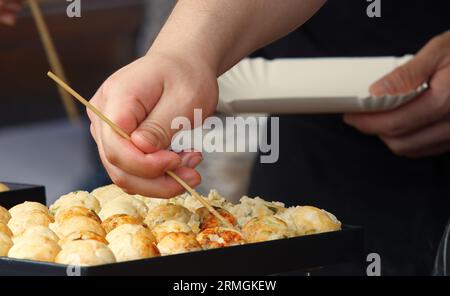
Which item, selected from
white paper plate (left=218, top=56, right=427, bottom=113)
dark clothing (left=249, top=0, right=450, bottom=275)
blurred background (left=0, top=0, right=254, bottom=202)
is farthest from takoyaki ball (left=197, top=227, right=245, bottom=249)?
blurred background (left=0, top=0, right=254, bottom=202)

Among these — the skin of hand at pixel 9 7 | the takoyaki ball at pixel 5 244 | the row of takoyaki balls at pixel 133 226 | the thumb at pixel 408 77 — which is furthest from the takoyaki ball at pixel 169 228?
the skin of hand at pixel 9 7

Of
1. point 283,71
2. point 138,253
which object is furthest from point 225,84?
point 138,253

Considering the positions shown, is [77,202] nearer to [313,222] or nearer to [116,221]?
[116,221]

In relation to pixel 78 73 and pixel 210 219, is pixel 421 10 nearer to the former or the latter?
pixel 210 219

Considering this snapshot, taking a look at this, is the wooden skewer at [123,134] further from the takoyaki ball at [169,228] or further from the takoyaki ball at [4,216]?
the takoyaki ball at [4,216]

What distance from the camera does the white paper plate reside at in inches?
88.1

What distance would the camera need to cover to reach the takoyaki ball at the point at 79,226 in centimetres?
142

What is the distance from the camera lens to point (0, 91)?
679cm

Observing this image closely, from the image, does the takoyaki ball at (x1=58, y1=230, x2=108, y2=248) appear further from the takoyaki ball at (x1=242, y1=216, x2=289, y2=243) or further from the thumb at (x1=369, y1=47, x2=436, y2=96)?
the thumb at (x1=369, y1=47, x2=436, y2=96)

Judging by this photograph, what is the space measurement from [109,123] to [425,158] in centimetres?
136

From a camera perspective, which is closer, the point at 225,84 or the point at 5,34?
the point at 225,84

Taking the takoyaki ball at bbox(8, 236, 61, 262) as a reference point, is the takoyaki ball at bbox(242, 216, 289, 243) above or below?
above

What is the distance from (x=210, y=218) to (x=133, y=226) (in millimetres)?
188

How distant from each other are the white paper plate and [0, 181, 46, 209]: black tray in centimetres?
A: 50
